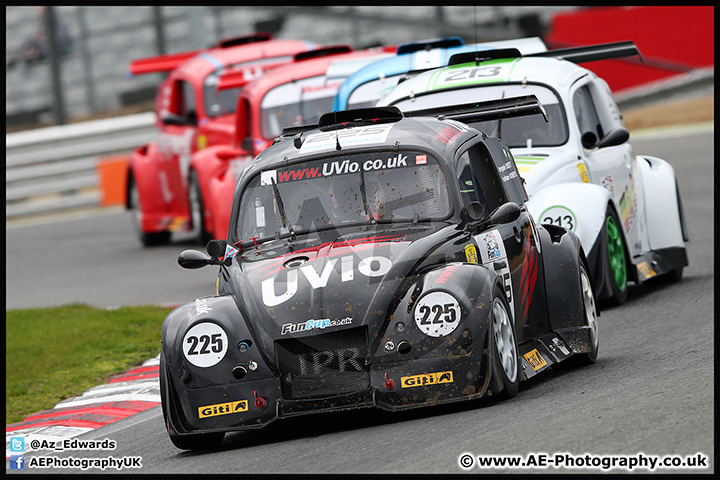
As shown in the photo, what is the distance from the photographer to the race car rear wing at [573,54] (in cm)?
1085

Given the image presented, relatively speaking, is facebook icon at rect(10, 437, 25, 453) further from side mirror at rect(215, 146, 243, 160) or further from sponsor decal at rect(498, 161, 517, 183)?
side mirror at rect(215, 146, 243, 160)

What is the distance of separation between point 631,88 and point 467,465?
Result: 2253 centimetres

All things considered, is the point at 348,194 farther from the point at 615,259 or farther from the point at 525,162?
the point at 615,259

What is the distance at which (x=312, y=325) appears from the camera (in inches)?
241

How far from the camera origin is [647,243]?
10.7 meters

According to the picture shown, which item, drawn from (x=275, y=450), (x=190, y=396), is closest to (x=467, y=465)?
(x=275, y=450)

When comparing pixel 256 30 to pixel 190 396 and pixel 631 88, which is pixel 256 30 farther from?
pixel 190 396

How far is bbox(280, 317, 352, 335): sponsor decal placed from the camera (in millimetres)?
6117

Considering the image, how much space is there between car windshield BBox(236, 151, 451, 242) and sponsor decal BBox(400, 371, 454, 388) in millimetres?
Answer: 1090

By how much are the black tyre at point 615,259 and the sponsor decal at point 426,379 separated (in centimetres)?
366

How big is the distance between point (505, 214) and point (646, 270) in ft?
12.6

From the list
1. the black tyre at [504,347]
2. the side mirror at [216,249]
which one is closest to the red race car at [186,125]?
the side mirror at [216,249]

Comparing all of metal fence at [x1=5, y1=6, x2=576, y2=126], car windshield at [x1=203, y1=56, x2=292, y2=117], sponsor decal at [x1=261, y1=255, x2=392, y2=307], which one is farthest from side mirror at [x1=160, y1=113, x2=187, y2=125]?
sponsor decal at [x1=261, y1=255, x2=392, y2=307]

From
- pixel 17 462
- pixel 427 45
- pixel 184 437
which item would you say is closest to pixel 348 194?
pixel 184 437
